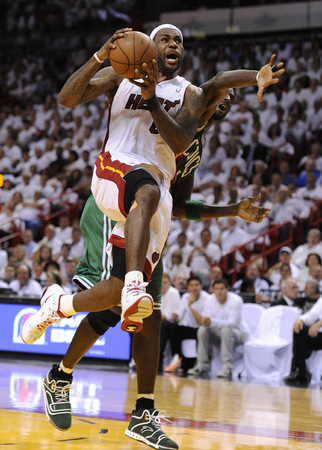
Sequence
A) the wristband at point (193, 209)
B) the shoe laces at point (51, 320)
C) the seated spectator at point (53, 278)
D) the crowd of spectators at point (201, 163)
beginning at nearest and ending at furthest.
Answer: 1. the shoe laces at point (51, 320)
2. the wristband at point (193, 209)
3. the seated spectator at point (53, 278)
4. the crowd of spectators at point (201, 163)

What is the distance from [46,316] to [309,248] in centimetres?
842

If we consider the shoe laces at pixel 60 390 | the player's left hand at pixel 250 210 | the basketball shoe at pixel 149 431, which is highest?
the player's left hand at pixel 250 210

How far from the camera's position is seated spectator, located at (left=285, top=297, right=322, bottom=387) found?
9.83 m

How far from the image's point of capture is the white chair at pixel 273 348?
10.1 m

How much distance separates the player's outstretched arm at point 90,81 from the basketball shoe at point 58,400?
5.22 feet

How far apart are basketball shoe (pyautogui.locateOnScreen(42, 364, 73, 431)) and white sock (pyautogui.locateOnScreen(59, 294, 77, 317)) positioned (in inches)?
19.2

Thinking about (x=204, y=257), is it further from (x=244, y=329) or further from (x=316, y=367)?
(x=316, y=367)

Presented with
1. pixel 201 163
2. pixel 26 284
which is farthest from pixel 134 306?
pixel 201 163

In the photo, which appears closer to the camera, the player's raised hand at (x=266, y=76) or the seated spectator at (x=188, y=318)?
the player's raised hand at (x=266, y=76)

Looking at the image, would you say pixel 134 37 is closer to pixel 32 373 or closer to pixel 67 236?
pixel 32 373

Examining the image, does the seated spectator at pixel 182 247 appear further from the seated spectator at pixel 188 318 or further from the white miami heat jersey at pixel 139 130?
the white miami heat jersey at pixel 139 130

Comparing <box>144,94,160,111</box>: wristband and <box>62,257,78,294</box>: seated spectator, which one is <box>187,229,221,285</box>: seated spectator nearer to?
<box>62,257,78,294</box>: seated spectator

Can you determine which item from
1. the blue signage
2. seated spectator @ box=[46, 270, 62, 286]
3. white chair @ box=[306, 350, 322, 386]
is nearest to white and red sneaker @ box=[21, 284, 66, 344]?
the blue signage

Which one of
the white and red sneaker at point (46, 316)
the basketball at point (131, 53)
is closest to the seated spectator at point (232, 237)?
the white and red sneaker at point (46, 316)
